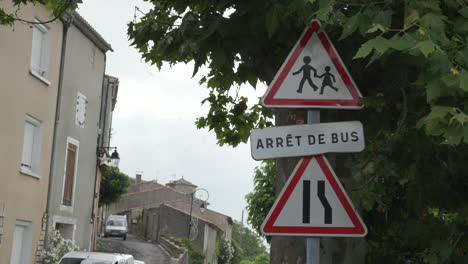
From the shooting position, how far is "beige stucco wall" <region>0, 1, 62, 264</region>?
700 inches

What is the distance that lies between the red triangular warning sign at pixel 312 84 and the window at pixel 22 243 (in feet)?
53.2

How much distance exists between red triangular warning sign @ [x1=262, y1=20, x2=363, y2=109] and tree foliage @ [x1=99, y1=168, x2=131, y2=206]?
40465 mm

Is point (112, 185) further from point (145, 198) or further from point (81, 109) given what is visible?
point (145, 198)

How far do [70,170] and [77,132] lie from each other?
143cm

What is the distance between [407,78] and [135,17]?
2825mm

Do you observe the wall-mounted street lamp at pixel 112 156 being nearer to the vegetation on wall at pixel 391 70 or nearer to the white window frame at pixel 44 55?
the white window frame at pixel 44 55

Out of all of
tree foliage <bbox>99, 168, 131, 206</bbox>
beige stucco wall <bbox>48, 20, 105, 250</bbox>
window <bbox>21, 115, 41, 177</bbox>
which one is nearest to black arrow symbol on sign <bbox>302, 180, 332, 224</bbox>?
window <bbox>21, 115, 41, 177</bbox>

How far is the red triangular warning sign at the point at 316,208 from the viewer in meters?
4.21

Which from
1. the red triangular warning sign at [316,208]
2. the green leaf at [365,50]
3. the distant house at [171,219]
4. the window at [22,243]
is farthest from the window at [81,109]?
the distant house at [171,219]

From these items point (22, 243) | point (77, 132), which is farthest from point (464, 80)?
point (77, 132)

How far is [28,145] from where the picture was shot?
20031mm

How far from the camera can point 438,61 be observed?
3.51m

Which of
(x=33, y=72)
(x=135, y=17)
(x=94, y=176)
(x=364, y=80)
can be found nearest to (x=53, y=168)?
(x=33, y=72)

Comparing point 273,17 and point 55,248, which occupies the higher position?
point 273,17
